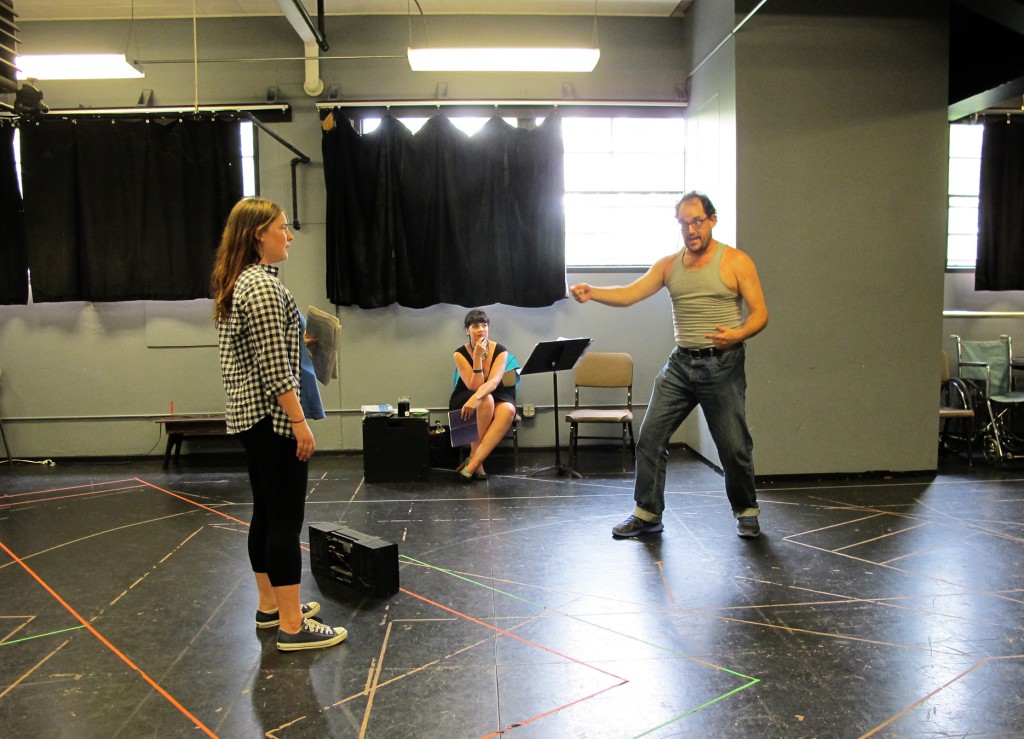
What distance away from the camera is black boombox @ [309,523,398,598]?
337cm

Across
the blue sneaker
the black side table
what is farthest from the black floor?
the black side table

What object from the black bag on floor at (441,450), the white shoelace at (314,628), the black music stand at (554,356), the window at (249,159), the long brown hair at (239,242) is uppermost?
the window at (249,159)

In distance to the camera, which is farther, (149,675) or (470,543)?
(470,543)

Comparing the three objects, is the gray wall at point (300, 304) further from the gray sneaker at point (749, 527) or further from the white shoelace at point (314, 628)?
the white shoelace at point (314, 628)

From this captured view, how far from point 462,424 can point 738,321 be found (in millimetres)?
2513

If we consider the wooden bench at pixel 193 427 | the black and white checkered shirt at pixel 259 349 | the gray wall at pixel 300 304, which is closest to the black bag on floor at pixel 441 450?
the gray wall at pixel 300 304

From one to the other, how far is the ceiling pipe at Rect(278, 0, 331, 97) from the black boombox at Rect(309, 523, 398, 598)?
3.87 meters

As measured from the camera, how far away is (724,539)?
163 inches

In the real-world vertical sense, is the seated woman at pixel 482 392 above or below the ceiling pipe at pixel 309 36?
below

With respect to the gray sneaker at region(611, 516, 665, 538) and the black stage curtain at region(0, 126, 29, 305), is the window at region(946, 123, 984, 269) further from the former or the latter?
the black stage curtain at region(0, 126, 29, 305)

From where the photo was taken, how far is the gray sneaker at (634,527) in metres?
4.22

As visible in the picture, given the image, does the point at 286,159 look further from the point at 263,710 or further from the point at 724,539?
the point at 263,710

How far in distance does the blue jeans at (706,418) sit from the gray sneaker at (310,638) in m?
1.91

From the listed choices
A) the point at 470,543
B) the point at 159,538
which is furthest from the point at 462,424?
the point at 159,538
